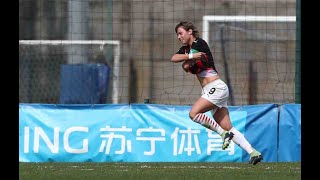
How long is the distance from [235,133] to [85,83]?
7.58 metres

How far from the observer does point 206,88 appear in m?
14.4

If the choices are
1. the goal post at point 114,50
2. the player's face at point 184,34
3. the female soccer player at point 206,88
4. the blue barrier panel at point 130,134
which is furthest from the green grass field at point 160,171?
the goal post at point 114,50

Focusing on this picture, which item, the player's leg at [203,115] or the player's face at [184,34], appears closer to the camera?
the player's leg at [203,115]

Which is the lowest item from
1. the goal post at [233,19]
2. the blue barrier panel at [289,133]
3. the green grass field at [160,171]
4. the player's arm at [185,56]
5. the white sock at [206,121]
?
the green grass field at [160,171]

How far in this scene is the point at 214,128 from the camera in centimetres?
1427

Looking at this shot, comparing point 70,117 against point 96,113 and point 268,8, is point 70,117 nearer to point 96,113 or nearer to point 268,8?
point 96,113

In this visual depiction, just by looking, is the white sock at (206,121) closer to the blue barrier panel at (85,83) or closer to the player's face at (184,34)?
the player's face at (184,34)

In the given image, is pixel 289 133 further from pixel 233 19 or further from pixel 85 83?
pixel 85 83

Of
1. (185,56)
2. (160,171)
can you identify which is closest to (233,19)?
(185,56)

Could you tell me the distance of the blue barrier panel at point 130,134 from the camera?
1653 cm

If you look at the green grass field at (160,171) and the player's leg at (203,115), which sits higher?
the player's leg at (203,115)

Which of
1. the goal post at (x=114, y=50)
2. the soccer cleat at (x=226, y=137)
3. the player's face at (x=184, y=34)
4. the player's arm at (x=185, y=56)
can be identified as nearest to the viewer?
the soccer cleat at (x=226, y=137)

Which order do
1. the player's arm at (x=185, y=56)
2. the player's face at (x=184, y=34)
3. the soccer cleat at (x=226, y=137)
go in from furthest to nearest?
the player's face at (x=184, y=34) → the player's arm at (x=185, y=56) → the soccer cleat at (x=226, y=137)
